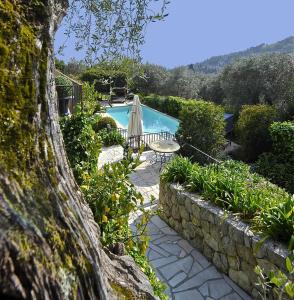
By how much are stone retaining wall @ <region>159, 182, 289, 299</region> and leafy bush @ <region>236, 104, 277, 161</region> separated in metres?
8.03

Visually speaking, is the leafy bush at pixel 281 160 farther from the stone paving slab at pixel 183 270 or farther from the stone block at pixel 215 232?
the stone block at pixel 215 232

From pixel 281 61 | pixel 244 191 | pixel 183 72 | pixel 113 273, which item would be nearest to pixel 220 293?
pixel 244 191

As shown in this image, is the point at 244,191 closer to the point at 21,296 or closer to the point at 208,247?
the point at 208,247

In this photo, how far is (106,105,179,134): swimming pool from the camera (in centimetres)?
2236

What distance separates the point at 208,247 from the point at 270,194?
162 centimetres

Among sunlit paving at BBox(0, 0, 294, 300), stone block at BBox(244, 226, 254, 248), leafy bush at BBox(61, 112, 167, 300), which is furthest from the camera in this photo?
stone block at BBox(244, 226, 254, 248)

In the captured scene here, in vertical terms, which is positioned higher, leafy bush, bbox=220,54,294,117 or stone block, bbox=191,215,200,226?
leafy bush, bbox=220,54,294,117

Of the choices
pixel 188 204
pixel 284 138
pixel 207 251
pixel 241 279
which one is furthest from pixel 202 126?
pixel 241 279

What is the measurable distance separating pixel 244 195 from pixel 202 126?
254 inches

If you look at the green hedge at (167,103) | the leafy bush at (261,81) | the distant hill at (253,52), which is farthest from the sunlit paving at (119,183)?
the distant hill at (253,52)

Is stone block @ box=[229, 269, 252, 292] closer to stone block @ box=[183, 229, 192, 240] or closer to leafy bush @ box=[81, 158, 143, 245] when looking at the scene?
stone block @ box=[183, 229, 192, 240]

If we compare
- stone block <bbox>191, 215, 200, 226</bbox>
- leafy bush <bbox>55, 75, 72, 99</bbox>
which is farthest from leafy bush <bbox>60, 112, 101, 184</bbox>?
leafy bush <bbox>55, 75, 72, 99</bbox>

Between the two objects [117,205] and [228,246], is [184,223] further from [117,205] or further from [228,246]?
[117,205]

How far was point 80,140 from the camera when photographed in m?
6.40
